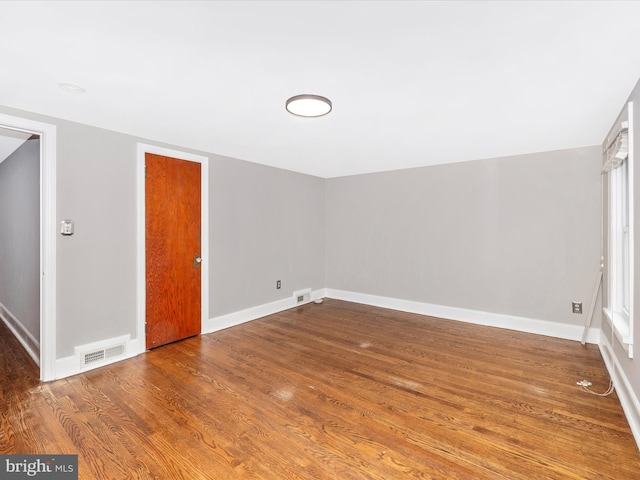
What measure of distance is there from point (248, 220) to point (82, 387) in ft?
8.46

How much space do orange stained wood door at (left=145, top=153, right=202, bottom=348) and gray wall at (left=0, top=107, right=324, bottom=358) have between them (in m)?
0.17

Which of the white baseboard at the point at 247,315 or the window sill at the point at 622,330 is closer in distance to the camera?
the window sill at the point at 622,330

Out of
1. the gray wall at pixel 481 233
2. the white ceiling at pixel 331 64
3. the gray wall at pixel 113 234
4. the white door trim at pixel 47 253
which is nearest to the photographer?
the white ceiling at pixel 331 64

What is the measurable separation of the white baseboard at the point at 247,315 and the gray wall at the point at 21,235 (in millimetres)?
1719

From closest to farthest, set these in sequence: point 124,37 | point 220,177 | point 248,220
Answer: point 124,37, point 220,177, point 248,220

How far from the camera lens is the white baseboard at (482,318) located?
3682mm

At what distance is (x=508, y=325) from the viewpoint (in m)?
4.08

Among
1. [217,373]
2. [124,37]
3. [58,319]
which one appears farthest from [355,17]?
[58,319]

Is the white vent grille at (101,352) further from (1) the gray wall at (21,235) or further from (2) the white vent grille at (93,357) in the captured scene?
(1) the gray wall at (21,235)

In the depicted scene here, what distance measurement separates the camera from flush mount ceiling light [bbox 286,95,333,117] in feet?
7.32

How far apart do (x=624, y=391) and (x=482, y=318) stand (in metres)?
2.00

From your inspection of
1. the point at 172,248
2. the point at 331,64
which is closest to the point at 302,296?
the point at 172,248

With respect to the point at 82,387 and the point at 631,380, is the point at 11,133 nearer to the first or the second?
the point at 82,387

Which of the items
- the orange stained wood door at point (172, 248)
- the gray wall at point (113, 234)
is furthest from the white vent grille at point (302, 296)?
the orange stained wood door at point (172, 248)
